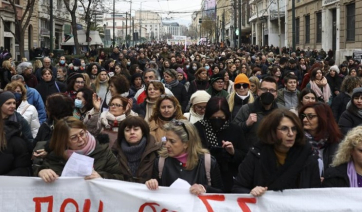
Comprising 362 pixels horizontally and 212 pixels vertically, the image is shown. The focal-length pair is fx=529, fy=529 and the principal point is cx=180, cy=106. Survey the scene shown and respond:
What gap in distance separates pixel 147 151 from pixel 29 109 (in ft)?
9.61

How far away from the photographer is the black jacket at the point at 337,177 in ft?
13.3

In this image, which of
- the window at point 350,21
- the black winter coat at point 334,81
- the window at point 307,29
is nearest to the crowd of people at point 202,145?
the black winter coat at point 334,81

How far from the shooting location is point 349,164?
4.04 m

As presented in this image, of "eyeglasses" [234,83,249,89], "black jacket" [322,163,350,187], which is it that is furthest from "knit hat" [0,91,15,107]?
"black jacket" [322,163,350,187]

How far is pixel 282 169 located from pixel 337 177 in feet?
1.52

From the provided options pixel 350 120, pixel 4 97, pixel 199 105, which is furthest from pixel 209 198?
pixel 350 120

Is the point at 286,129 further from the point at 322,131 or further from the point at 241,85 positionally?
the point at 241,85

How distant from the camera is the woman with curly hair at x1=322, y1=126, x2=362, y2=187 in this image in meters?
3.98

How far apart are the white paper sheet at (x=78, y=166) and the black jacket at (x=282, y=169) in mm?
1248

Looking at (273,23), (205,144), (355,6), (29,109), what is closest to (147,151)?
(205,144)

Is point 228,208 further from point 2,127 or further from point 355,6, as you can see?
point 355,6

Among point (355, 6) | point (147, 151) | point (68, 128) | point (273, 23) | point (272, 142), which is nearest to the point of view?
point (272, 142)

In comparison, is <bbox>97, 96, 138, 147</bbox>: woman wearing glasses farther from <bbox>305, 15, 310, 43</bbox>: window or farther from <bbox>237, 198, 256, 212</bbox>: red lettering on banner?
<bbox>305, 15, 310, 43</bbox>: window

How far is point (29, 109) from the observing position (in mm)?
7164
